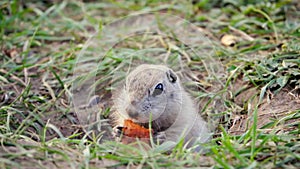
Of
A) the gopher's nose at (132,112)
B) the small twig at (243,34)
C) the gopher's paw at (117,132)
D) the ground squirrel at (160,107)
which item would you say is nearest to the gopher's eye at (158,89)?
the ground squirrel at (160,107)

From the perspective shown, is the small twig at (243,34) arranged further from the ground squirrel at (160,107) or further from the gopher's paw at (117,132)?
the gopher's paw at (117,132)

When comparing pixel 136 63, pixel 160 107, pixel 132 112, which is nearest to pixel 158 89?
pixel 160 107

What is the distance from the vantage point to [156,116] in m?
3.73

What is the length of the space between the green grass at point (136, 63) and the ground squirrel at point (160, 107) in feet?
0.64

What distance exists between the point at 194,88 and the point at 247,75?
458mm

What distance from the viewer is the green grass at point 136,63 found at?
3.20 m

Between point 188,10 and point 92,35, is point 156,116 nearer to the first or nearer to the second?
point 92,35

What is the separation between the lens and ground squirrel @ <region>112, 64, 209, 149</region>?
3.63 meters

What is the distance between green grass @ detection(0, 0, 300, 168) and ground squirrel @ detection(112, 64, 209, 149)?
19 cm

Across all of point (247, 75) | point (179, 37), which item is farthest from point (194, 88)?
point (179, 37)

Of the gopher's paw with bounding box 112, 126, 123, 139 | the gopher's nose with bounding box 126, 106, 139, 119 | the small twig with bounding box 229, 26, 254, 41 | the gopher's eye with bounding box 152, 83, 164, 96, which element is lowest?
the gopher's paw with bounding box 112, 126, 123, 139

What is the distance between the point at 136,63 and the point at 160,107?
1151 mm

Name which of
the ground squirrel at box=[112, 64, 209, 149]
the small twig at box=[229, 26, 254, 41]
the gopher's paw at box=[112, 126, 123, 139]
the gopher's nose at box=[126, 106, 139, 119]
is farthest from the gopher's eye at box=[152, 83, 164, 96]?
the small twig at box=[229, 26, 254, 41]

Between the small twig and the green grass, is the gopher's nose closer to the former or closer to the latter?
the green grass
